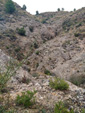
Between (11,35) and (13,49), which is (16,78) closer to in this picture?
(13,49)

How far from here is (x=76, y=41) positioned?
19.4 meters

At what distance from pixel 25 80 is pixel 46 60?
28.2ft

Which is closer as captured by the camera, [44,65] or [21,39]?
[44,65]

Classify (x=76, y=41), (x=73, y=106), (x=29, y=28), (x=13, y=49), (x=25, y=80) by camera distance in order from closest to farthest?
(x=73, y=106) → (x=25, y=80) → (x=13, y=49) → (x=76, y=41) → (x=29, y=28)

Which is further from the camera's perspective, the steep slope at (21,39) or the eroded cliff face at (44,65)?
the steep slope at (21,39)

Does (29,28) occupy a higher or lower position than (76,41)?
higher

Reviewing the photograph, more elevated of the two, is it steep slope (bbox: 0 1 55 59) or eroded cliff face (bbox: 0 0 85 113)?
steep slope (bbox: 0 1 55 59)

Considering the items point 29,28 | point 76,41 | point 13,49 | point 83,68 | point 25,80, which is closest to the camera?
point 25,80

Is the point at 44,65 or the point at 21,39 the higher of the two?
the point at 21,39

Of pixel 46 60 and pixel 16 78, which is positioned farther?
pixel 46 60

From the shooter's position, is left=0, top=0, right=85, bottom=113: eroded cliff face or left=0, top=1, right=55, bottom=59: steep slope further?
left=0, top=1, right=55, bottom=59: steep slope

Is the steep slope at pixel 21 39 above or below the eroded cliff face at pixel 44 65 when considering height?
above

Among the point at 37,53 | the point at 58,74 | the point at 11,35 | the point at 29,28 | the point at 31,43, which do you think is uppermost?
the point at 29,28

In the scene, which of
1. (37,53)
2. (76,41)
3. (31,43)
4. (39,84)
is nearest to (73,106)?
(39,84)
